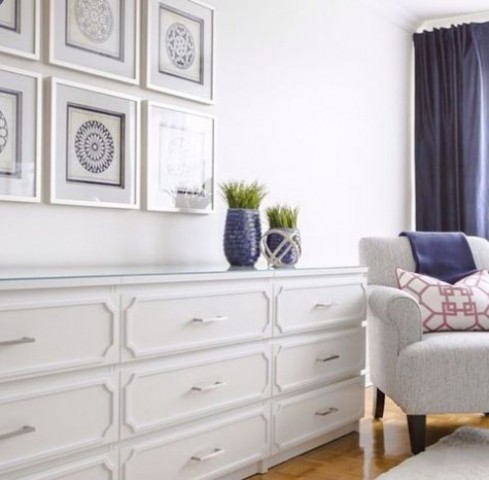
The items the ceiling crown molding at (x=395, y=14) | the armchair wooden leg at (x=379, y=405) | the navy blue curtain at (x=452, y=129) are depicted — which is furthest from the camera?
the navy blue curtain at (x=452, y=129)

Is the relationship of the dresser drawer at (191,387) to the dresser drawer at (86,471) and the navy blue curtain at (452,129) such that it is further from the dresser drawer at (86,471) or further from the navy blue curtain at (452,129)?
the navy blue curtain at (452,129)

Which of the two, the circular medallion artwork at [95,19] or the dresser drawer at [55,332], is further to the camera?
the circular medallion artwork at [95,19]

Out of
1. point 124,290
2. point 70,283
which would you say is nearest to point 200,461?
point 124,290

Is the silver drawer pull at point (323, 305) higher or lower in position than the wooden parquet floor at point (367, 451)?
higher

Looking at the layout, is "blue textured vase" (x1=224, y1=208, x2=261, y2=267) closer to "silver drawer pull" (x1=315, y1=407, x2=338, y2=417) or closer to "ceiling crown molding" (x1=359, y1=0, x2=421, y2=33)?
"silver drawer pull" (x1=315, y1=407, x2=338, y2=417)

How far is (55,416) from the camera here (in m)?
1.74

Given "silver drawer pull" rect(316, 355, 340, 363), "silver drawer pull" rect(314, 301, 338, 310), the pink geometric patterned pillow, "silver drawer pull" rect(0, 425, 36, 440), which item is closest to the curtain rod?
the pink geometric patterned pillow

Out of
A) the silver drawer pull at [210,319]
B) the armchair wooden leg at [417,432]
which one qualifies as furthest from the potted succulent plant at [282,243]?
the armchair wooden leg at [417,432]

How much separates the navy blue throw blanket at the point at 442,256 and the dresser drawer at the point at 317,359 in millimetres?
512

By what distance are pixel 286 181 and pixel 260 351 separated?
1223mm

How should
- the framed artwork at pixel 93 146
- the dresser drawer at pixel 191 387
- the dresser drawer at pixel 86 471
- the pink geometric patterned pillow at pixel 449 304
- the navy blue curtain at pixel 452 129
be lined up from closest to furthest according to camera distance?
1. the dresser drawer at pixel 86 471
2. the dresser drawer at pixel 191 387
3. the framed artwork at pixel 93 146
4. the pink geometric patterned pillow at pixel 449 304
5. the navy blue curtain at pixel 452 129

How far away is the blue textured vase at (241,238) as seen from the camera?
263 cm

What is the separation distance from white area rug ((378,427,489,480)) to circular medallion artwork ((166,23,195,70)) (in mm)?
1695

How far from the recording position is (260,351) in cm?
241
